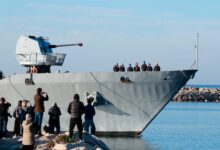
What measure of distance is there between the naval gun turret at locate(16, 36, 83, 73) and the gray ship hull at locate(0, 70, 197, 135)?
2.66 metres

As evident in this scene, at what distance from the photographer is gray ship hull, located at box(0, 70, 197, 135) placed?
44844 millimetres

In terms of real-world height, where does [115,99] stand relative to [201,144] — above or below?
above

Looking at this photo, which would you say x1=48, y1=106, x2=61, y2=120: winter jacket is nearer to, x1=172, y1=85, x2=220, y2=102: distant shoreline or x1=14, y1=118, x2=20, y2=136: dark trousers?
x1=14, y1=118, x2=20, y2=136: dark trousers

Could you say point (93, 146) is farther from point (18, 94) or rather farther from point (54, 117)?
point (18, 94)

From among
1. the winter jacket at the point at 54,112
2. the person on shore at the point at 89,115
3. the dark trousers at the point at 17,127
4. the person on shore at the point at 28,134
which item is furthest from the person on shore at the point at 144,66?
the person on shore at the point at 28,134

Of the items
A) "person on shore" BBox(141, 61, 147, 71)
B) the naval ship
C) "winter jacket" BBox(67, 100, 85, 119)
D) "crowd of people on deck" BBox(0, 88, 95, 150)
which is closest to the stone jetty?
"crowd of people on deck" BBox(0, 88, 95, 150)

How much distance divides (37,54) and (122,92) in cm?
686

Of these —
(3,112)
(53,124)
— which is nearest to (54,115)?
(53,124)

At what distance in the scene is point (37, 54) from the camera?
48.7 meters

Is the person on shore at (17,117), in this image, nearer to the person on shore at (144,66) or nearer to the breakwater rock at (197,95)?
the person on shore at (144,66)

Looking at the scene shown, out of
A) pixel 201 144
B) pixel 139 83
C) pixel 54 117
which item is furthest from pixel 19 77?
pixel 54 117

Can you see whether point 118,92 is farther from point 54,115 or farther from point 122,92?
point 54,115

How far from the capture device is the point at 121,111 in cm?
4541

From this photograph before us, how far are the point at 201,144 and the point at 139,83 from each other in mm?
5342
